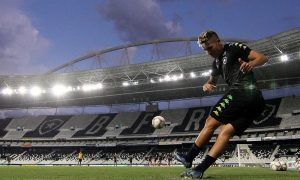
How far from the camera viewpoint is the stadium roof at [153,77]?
39.3 m

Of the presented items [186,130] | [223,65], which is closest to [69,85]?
[186,130]

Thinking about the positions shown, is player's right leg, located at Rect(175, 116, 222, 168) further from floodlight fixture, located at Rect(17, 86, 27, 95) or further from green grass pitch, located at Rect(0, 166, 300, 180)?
floodlight fixture, located at Rect(17, 86, 27, 95)

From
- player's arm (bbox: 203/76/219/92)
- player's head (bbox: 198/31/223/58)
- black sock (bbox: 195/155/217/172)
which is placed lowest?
black sock (bbox: 195/155/217/172)

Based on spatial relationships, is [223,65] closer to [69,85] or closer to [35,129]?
[69,85]

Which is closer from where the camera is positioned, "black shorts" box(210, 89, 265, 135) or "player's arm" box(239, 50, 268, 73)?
"player's arm" box(239, 50, 268, 73)

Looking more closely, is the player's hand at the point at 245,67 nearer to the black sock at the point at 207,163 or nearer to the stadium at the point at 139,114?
the black sock at the point at 207,163

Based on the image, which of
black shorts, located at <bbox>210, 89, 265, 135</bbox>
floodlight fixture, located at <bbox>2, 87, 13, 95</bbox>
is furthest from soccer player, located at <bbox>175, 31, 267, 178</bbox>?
floodlight fixture, located at <bbox>2, 87, 13, 95</bbox>

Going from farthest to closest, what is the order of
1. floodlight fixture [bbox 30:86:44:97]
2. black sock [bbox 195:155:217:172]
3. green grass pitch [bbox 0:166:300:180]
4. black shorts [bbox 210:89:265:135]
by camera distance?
floodlight fixture [bbox 30:86:44:97] < green grass pitch [bbox 0:166:300:180] < black sock [bbox 195:155:217:172] < black shorts [bbox 210:89:265:135]

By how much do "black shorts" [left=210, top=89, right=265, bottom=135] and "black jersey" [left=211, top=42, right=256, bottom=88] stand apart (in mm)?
143

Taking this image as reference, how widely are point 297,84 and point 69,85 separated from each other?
33204 millimetres

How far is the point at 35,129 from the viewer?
61156 mm

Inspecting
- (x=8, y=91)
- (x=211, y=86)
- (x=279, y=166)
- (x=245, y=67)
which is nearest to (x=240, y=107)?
(x=245, y=67)

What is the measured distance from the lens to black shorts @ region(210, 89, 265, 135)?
20.2 ft

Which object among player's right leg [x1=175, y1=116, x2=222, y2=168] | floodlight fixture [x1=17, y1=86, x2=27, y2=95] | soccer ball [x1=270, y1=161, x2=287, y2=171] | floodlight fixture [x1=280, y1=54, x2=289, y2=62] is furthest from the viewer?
floodlight fixture [x1=17, y1=86, x2=27, y2=95]
